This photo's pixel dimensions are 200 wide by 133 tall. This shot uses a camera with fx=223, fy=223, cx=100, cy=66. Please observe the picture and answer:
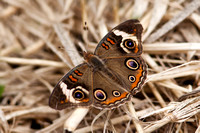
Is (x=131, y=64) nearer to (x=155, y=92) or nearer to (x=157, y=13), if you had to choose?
(x=155, y=92)

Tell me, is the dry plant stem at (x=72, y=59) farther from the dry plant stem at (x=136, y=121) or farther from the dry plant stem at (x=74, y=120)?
the dry plant stem at (x=136, y=121)

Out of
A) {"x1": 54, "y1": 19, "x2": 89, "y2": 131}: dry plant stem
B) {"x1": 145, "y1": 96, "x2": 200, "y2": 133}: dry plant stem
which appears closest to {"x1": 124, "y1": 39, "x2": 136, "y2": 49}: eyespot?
{"x1": 54, "y1": 19, "x2": 89, "y2": 131}: dry plant stem

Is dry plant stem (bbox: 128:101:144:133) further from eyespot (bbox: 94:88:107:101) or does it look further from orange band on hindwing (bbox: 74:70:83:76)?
orange band on hindwing (bbox: 74:70:83:76)

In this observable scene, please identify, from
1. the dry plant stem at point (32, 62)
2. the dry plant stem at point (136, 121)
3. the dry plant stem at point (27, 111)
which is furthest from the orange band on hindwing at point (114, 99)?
the dry plant stem at point (32, 62)

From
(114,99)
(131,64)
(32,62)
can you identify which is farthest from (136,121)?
(32,62)

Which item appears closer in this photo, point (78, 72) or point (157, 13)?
point (78, 72)
